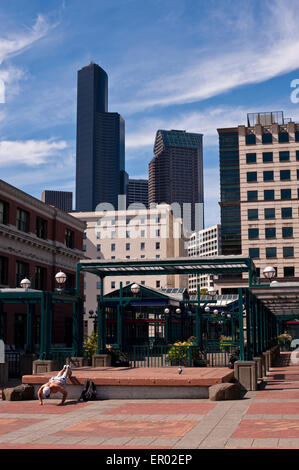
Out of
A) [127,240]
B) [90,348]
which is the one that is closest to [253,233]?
[90,348]

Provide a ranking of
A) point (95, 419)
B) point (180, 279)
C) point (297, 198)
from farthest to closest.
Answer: point (180, 279) → point (297, 198) → point (95, 419)

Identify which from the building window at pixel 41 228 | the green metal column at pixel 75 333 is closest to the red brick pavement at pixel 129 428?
the green metal column at pixel 75 333

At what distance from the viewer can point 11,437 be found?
12062 mm

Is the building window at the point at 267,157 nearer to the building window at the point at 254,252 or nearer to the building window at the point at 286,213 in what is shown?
the building window at the point at 286,213

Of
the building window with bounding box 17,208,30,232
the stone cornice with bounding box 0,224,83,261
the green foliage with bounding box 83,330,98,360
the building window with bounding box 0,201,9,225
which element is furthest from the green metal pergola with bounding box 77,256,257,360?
the building window with bounding box 17,208,30,232

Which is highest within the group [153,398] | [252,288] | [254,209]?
[254,209]

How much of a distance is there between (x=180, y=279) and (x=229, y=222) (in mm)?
32921

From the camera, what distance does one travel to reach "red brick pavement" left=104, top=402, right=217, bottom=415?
15.4 m

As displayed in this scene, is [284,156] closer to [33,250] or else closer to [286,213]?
[286,213]

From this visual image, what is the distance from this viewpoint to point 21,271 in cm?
4788

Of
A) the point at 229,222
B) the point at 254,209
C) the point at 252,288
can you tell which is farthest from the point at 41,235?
the point at 229,222

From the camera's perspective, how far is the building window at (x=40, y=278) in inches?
2008

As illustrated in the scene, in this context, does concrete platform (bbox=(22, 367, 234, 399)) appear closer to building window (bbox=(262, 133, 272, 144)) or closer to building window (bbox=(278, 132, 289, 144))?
building window (bbox=(262, 133, 272, 144))

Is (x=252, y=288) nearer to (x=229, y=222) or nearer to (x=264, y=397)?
(x=264, y=397)
